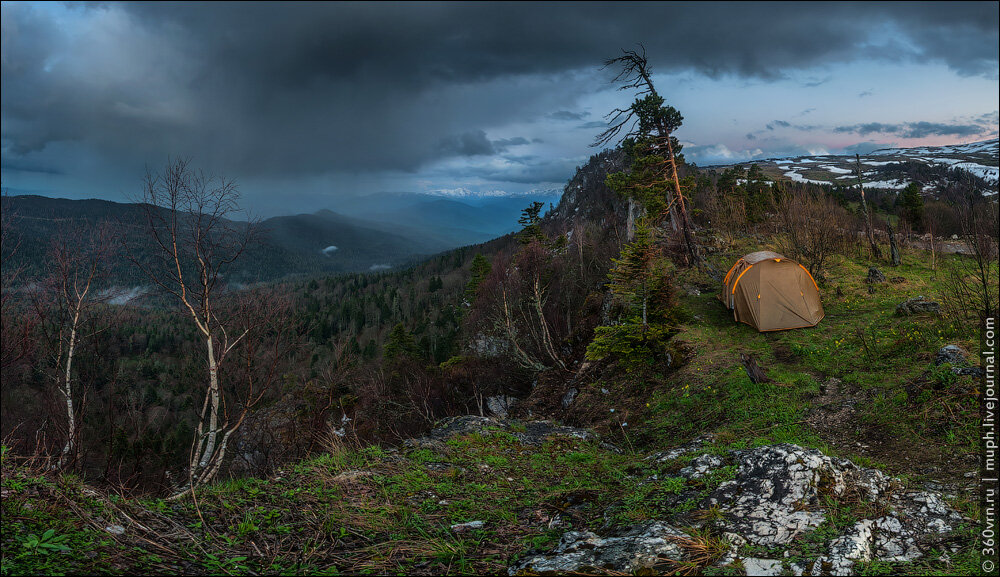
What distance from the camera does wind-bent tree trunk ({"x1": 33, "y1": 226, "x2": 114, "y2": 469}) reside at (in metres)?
11.4

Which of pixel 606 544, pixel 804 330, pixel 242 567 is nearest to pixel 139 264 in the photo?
pixel 242 567

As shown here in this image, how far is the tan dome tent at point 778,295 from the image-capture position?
1407 cm

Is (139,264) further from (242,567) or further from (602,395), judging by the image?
(602,395)

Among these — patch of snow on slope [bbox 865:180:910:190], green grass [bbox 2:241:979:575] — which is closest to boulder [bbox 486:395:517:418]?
green grass [bbox 2:241:979:575]

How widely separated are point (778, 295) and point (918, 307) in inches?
139

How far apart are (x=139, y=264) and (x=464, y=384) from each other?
64.0 feet

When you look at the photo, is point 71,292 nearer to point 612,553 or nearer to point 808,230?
point 612,553

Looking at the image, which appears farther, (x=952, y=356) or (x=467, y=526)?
(x=952, y=356)

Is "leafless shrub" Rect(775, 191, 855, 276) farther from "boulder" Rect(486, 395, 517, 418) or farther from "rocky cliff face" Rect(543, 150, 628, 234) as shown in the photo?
"rocky cliff face" Rect(543, 150, 628, 234)

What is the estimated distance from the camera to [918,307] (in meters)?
12.1

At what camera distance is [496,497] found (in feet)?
18.3

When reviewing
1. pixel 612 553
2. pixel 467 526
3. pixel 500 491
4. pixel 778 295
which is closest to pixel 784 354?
pixel 778 295

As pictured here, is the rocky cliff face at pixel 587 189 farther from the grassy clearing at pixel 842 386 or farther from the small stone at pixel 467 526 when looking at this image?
the small stone at pixel 467 526

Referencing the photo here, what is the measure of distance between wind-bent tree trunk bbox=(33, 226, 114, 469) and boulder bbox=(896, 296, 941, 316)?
24107 millimetres
